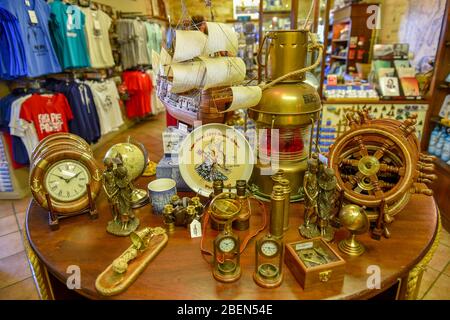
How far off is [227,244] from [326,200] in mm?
361

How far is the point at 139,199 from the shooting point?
1.25 metres

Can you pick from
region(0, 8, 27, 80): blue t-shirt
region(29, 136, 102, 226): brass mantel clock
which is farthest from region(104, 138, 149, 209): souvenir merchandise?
region(0, 8, 27, 80): blue t-shirt

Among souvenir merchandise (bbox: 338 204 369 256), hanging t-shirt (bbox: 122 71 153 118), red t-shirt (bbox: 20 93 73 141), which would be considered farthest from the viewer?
hanging t-shirt (bbox: 122 71 153 118)

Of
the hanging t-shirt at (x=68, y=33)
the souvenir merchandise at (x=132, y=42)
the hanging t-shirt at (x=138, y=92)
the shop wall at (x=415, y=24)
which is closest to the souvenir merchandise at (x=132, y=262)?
the hanging t-shirt at (x=68, y=33)

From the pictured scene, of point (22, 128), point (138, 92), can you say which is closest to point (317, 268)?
point (22, 128)

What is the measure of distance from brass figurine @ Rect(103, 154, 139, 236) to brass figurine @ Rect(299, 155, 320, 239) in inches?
23.9

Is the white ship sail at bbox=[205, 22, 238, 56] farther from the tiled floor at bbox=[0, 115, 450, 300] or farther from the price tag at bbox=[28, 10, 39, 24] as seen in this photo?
the price tag at bbox=[28, 10, 39, 24]

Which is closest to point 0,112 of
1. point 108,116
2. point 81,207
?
point 108,116

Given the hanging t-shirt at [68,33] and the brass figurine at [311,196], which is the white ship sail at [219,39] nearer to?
the brass figurine at [311,196]

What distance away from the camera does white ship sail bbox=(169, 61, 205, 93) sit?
1.08 meters

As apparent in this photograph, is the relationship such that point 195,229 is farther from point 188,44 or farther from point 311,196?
point 188,44

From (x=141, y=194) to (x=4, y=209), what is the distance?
246 cm

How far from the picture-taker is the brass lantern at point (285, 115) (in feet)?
3.82
